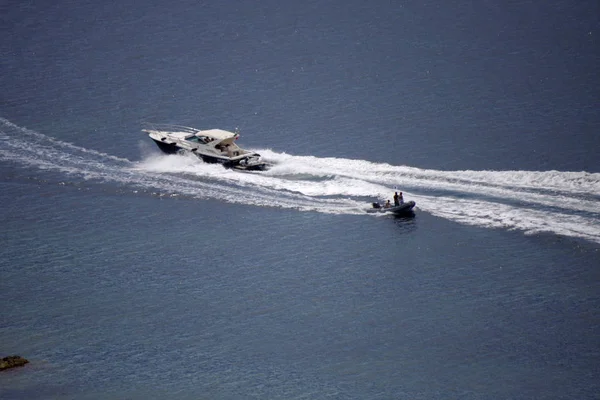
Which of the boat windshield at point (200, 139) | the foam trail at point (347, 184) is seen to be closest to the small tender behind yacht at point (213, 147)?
the boat windshield at point (200, 139)

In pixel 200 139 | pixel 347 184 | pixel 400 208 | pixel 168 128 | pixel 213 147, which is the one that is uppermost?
pixel 168 128

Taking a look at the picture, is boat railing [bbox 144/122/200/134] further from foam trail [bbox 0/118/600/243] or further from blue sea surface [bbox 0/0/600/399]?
foam trail [bbox 0/118/600/243]

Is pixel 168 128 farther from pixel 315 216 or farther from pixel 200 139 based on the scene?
pixel 315 216

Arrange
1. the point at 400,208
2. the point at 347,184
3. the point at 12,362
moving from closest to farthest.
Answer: the point at 12,362 < the point at 400,208 < the point at 347,184

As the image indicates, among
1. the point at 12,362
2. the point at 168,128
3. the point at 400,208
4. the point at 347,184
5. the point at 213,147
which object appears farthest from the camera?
the point at 168,128

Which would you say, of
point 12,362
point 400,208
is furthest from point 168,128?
point 12,362

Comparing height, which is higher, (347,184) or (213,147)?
(213,147)

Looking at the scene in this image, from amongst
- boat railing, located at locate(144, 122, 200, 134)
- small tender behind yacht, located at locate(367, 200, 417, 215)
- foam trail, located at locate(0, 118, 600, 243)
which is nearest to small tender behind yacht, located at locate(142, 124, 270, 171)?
foam trail, located at locate(0, 118, 600, 243)

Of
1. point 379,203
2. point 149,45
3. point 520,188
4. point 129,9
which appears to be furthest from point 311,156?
point 129,9
